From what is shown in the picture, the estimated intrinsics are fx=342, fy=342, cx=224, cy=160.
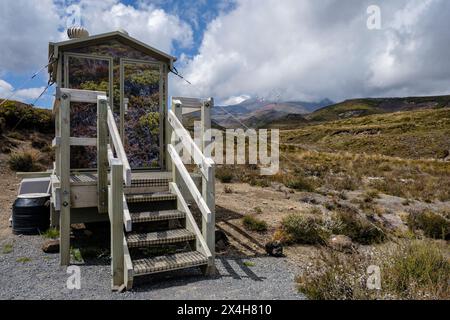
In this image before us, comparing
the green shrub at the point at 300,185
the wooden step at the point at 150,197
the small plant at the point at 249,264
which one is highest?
the wooden step at the point at 150,197

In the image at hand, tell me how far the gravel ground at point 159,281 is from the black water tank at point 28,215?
1503mm

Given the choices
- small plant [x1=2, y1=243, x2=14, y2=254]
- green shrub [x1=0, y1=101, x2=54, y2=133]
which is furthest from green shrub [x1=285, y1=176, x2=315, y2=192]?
green shrub [x1=0, y1=101, x2=54, y2=133]

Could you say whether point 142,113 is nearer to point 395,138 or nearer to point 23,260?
point 23,260

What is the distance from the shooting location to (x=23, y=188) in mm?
8617

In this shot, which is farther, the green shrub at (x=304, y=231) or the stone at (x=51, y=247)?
the green shrub at (x=304, y=231)

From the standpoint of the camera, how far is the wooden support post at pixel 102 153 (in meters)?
5.72

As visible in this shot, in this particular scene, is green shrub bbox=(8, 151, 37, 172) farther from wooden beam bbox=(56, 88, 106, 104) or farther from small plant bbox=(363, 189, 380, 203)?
small plant bbox=(363, 189, 380, 203)

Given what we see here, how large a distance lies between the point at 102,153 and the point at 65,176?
688 millimetres

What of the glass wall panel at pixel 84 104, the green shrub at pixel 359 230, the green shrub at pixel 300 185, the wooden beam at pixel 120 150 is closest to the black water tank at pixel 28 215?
the glass wall panel at pixel 84 104

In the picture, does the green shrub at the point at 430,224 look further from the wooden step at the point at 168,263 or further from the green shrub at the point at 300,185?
the wooden step at the point at 168,263

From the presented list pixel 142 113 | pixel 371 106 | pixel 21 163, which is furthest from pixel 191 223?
pixel 371 106

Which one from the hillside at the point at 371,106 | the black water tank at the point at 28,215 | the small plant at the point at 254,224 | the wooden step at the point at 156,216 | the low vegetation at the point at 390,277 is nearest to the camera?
the low vegetation at the point at 390,277

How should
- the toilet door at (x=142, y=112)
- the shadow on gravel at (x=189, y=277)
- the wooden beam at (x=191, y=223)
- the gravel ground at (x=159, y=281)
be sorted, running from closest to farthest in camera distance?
the gravel ground at (x=159, y=281) < the shadow on gravel at (x=189, y=277) < the wooden beam at (x=191, y=223) < the toilet door at (x=142, y=112)

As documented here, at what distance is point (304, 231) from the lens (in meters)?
7.37
